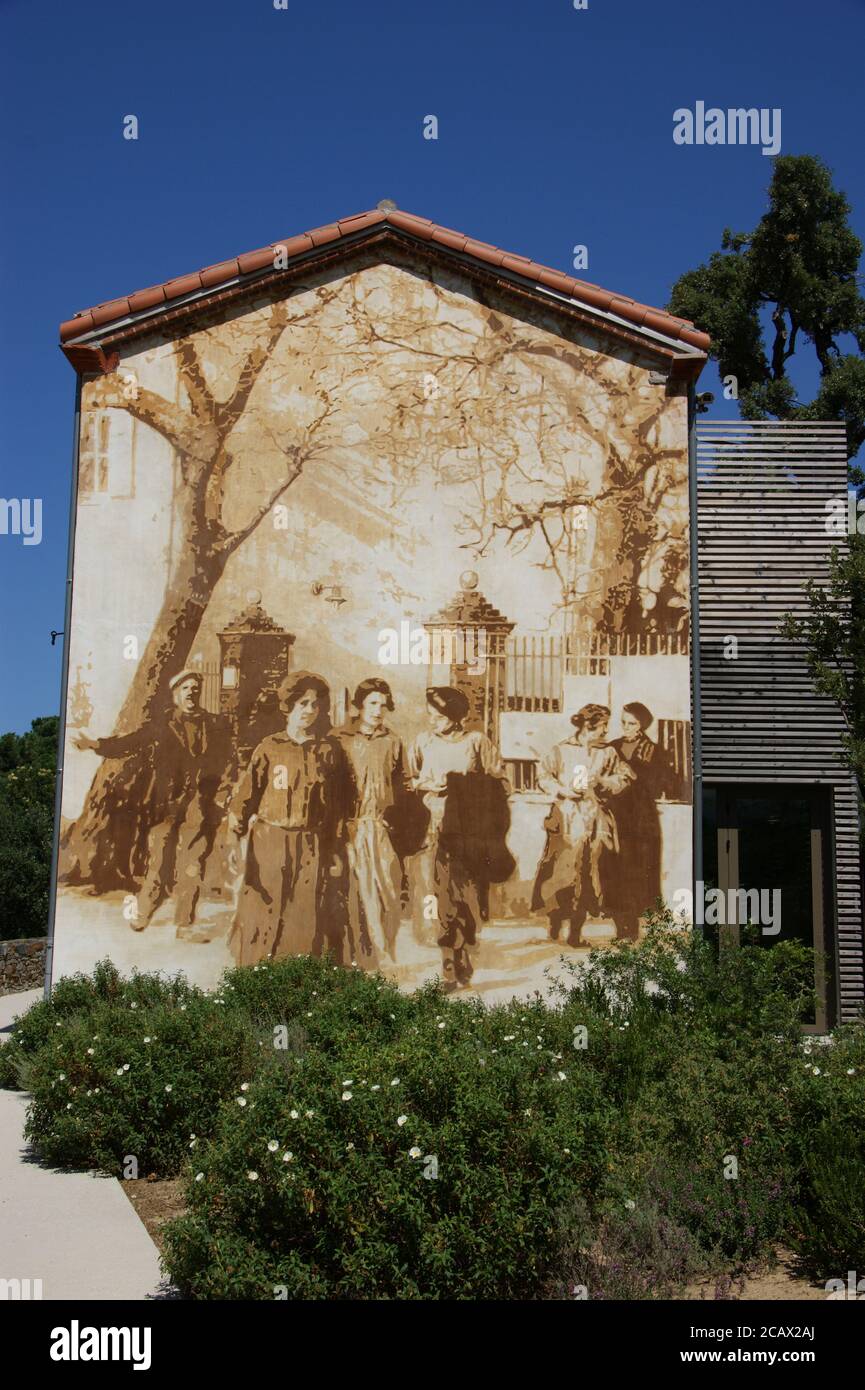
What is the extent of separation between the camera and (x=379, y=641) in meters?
14.9

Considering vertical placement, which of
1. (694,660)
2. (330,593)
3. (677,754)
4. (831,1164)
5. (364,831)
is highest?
(330,593)

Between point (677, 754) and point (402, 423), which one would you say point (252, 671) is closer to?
point (402, 423)

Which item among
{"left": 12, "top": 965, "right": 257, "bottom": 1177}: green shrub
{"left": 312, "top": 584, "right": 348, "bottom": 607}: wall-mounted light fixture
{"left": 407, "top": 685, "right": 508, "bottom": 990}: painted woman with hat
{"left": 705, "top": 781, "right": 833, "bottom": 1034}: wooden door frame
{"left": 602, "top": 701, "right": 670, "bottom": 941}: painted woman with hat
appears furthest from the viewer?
{"left": 705, "top": 781, "right": 833, "bottom": 1034}: wooden door frame

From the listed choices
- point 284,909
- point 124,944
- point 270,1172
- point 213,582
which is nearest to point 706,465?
point 213,582

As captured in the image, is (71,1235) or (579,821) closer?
(71,1235)

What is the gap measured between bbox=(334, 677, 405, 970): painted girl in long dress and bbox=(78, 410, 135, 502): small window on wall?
387cm

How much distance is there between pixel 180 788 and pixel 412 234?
7.43 meters

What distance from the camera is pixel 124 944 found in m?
14.3

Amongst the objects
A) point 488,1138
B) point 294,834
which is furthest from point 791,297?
point 488,1138

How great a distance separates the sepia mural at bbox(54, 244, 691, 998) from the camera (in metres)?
14.4

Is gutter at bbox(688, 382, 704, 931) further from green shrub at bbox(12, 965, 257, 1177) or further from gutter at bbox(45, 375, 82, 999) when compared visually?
gutter at bbox(45, 375, 82, 999)

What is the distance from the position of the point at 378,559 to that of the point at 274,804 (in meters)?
3.19

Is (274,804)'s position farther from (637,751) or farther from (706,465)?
(706,465)

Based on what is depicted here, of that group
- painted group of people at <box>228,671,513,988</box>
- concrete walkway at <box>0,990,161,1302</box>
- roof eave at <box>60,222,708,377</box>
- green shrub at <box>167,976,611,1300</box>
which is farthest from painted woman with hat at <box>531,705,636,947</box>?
→ green shrub at <box>167,976,611,1300</box>
